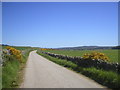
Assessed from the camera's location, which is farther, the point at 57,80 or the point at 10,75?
the point at 10,75

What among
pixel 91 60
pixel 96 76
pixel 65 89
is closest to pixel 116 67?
pixel 96 76

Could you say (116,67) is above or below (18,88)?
above

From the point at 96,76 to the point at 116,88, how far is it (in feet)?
11.0

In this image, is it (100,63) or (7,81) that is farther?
(100,63)

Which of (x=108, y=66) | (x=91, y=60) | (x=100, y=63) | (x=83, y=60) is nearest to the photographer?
(x=108, y=66)

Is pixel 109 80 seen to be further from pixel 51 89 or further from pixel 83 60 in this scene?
pixel 83 60

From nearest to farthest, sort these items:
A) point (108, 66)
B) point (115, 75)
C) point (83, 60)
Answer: point (115, 75) < point (108, 66) < point (83, 60)

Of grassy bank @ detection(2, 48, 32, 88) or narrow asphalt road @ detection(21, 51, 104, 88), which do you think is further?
grassy bank @ detection(2, 48, 32, 88)

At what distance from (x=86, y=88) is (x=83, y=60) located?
10.6 meters

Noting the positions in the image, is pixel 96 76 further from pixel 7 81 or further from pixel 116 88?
pixel 7 81

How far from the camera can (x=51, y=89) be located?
10.9m

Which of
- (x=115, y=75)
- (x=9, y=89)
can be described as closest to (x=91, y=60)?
(x=115, y=75)

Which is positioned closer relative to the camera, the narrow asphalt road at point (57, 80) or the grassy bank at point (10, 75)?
the narrow asphalt road at point (57, 80)

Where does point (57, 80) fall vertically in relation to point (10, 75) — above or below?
below
